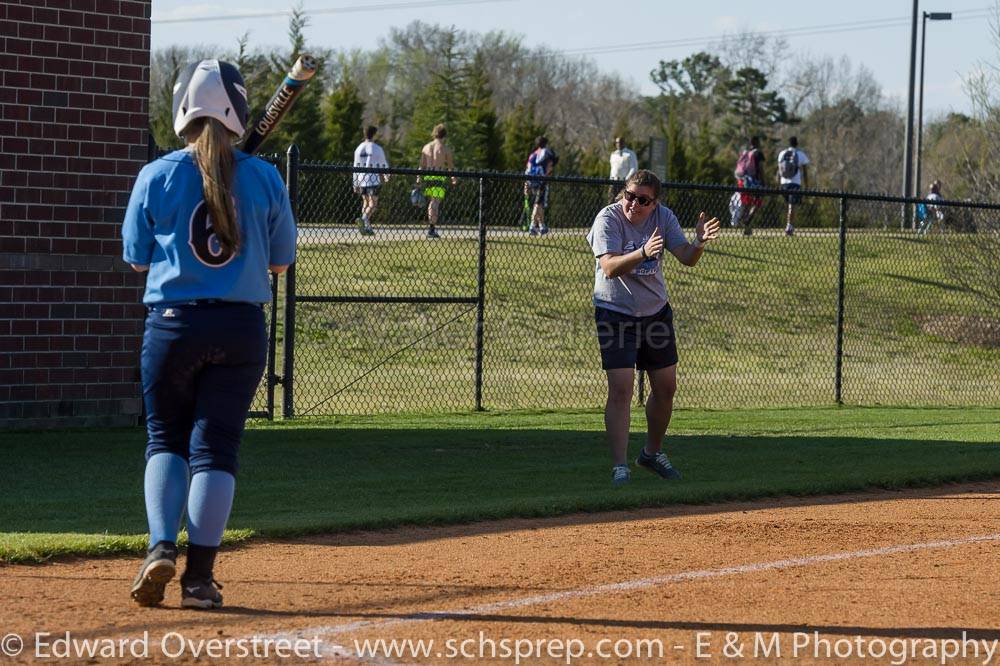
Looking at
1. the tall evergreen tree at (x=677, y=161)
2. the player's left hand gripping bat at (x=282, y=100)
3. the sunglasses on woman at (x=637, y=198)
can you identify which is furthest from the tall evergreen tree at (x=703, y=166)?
the player's left hand gripping bat at (x=282, y=100)

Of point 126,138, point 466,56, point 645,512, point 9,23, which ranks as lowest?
point 645,512

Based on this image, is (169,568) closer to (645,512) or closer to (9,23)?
(645,512)

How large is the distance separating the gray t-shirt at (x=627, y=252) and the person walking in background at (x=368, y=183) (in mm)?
7902

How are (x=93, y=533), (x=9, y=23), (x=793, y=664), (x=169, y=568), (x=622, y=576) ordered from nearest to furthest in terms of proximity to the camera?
(x=793, y=664) < (x=169, y=568) < (x=622, y=576) < (x=93, y=533) < (x=9, y=23)

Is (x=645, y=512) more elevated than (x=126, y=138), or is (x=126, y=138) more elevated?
(x=126, y=138)

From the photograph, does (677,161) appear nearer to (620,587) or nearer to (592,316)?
(592,316)

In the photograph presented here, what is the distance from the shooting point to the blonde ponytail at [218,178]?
5.00 metres

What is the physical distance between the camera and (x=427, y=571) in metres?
6.20

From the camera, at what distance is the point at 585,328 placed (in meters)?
21.3

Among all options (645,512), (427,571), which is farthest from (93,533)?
(645,512)

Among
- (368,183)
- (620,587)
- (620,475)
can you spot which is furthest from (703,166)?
(620,587)

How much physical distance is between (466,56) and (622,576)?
4742 cm

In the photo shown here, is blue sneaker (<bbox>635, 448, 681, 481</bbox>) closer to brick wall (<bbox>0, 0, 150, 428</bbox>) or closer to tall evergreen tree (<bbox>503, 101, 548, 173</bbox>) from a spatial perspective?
brick wall (<bbox>0, 0, 150, 428</bbox>)

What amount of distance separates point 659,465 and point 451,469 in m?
1.48
